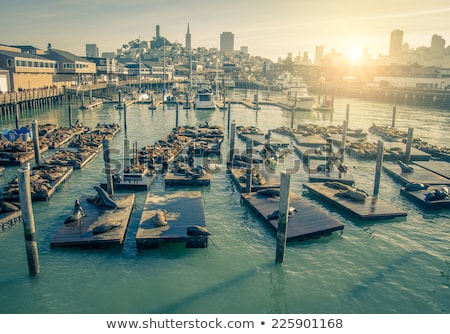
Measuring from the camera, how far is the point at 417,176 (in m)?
23.0

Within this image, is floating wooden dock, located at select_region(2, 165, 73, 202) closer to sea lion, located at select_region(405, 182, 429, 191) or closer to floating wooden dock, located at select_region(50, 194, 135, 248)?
floating wooden dock, located at select_region(50, 194, 135, 248)

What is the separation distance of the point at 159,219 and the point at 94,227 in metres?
2.39

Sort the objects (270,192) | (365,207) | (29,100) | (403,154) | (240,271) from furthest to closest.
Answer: (29,100) < (403,154) < (270,192) < (365,207) < (240,271)

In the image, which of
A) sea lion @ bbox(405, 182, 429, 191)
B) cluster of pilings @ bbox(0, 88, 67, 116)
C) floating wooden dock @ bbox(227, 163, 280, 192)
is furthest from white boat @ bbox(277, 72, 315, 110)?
sea lion @ bbox(405, 182, 429, 191)

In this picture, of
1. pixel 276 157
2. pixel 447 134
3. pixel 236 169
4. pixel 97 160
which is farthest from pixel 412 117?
pixel 97 160

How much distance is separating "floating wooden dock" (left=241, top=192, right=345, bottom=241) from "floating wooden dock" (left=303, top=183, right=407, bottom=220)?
5.48 feet

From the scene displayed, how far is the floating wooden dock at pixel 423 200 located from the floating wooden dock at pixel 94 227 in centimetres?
1398

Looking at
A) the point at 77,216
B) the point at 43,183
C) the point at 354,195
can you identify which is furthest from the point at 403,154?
the point at 43,183

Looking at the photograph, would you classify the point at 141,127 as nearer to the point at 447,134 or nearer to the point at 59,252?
the point at 59,252

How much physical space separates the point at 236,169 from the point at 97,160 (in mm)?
10273

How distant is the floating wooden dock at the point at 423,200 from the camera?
1822 centimetres

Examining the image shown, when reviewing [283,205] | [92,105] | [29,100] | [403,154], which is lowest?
[403,154]

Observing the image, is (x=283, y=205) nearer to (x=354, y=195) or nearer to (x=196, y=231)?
(x=196, y=231)

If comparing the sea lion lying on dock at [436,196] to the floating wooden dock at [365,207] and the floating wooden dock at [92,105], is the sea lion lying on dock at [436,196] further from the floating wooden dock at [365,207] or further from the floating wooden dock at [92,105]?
the floating wooden dock at [92,105]
